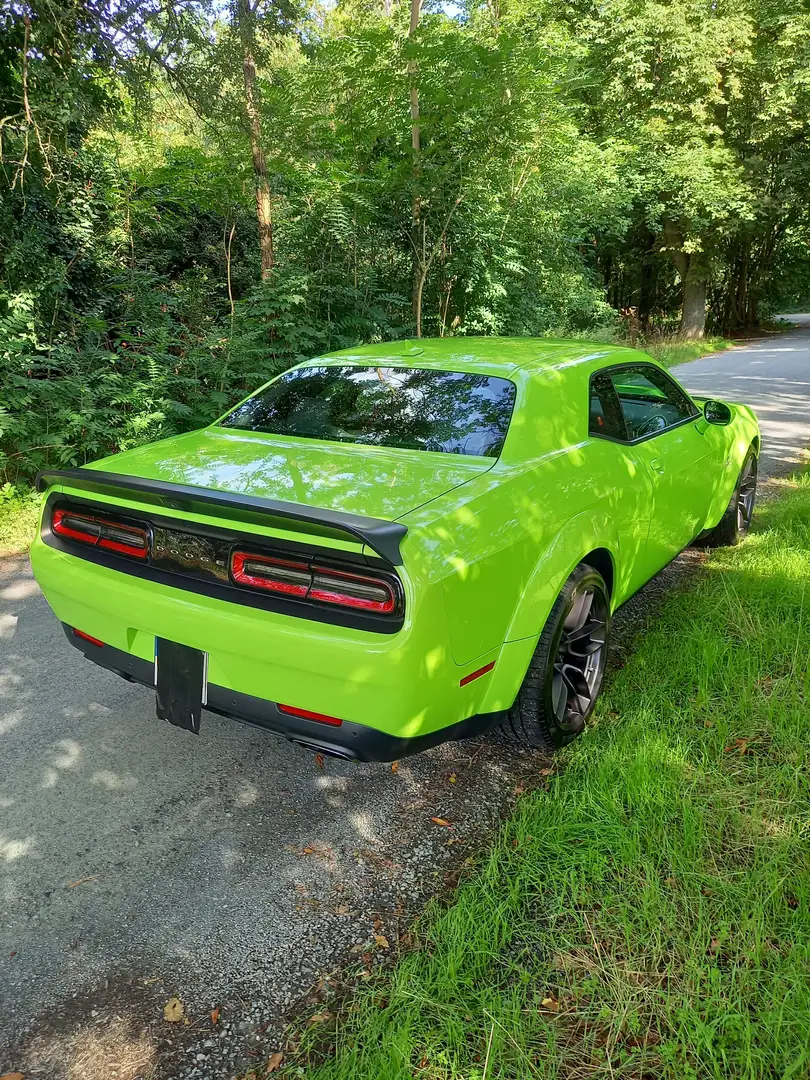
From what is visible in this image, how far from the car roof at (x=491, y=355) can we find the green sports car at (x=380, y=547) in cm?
2

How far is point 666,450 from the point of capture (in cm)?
370

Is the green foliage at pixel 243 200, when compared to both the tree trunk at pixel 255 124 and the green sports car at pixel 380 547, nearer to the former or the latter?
the tree trunk at pixel 255 124

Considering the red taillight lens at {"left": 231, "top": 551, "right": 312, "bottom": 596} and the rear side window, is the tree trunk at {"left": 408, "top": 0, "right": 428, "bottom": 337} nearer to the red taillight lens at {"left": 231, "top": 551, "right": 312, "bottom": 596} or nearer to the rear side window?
the rear side window

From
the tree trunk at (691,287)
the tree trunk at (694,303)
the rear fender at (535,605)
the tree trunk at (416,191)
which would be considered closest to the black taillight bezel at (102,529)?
the rear fender at (535,605)

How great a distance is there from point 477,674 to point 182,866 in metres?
1.14

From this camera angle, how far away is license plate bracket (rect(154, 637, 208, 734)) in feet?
7.58

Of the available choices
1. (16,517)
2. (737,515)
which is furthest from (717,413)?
(16,517)

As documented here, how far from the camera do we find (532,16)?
51.3 feet

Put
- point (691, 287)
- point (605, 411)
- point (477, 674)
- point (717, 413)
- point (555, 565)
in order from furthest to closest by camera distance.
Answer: point (691, 287), point (717, 413), point (605, 411), point (555, 565), point (477, 674)

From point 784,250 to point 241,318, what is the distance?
33.2 metres

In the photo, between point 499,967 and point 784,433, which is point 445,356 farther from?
point 784,433

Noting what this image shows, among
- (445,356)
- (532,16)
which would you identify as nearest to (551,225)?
(532,16)

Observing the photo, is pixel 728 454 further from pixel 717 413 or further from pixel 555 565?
pixel 555 565

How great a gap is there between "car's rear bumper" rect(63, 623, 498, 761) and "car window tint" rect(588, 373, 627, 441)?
57.7 inches
